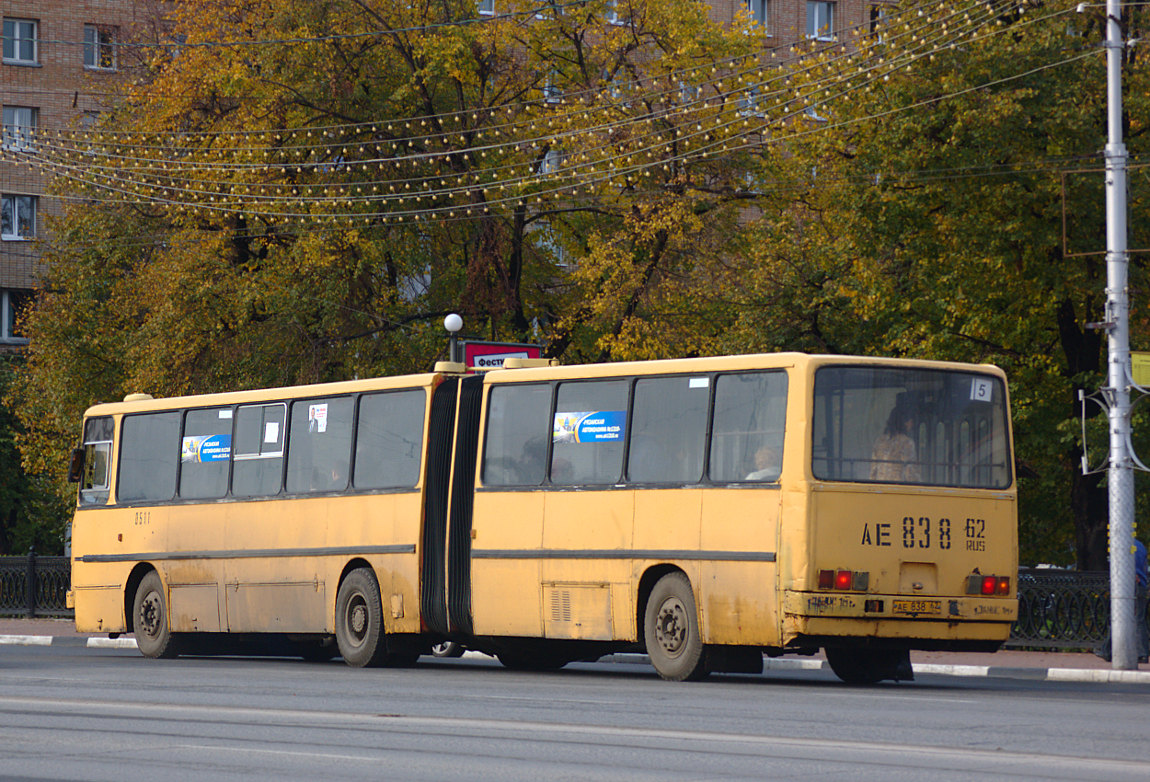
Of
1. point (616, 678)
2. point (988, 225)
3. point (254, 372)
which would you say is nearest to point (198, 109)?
point (254, 372)

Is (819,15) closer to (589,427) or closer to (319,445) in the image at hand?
(319,445)

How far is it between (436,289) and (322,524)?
19.1m

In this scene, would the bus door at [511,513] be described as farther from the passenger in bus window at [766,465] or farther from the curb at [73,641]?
the curb at [73,641]

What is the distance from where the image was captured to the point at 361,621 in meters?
20.7

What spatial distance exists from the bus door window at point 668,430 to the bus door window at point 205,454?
659cm

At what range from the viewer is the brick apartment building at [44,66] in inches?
2576


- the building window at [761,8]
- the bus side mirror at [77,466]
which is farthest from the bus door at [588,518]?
the building window at [761,8]

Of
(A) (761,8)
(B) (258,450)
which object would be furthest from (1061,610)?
(A) (761,8)

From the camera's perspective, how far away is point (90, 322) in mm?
44156

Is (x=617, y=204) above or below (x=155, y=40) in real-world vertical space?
below

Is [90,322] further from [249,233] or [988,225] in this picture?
[988,225]

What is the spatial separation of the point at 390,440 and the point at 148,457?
15.9ft

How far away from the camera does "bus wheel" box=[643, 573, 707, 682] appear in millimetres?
17281

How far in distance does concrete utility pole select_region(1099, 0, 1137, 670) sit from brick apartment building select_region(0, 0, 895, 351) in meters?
44.1
